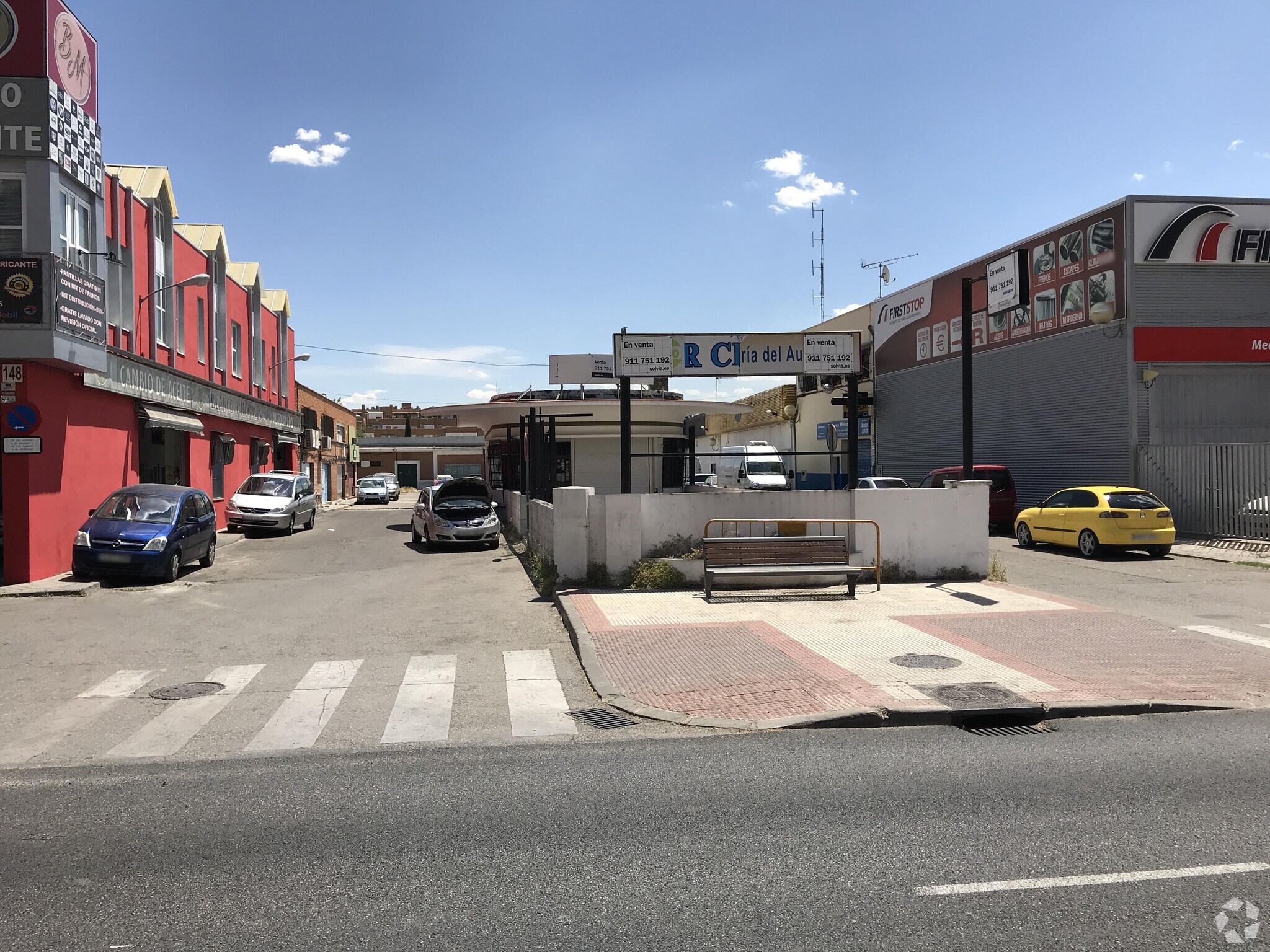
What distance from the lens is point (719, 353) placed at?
14.2 m

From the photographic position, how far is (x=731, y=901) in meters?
3.95

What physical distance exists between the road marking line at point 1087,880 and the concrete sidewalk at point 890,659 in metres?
2.80

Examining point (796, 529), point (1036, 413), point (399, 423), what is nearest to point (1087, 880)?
point (796, 529)

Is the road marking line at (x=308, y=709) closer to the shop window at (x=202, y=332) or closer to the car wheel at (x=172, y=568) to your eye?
the car wheel at (x=172, y=568)

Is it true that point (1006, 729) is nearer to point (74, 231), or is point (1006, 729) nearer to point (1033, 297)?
point (74, 231)

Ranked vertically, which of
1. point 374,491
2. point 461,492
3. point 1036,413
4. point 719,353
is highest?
point 719,353

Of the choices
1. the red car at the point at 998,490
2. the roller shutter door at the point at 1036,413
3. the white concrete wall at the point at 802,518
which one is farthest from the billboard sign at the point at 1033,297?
the white concrete wall at the point at 802,518

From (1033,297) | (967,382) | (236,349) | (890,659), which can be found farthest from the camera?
(236,349)

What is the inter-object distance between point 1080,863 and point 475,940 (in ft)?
9.39

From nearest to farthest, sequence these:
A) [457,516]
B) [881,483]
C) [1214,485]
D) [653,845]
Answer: [653,845]
[1214,485]
[457,516]
[881,483]

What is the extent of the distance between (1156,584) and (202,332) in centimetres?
2596

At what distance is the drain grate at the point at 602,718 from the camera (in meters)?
7.12

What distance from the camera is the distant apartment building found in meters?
111

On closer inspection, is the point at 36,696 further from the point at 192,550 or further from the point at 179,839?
the point at 192,550
